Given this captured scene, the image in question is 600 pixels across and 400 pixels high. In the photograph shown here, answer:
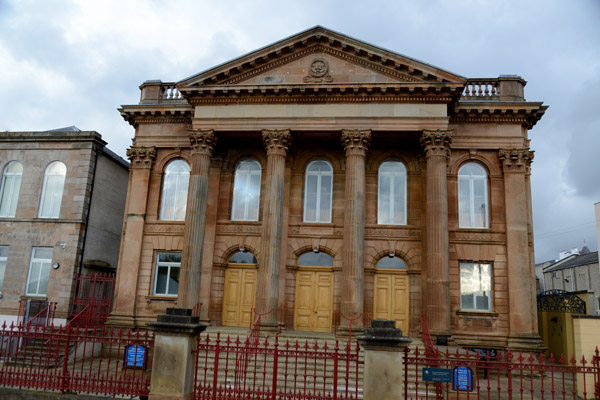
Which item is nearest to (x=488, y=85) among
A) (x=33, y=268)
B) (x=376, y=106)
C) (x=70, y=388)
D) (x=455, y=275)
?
(x=376, y=106)

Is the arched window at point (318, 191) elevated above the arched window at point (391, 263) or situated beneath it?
elevated above

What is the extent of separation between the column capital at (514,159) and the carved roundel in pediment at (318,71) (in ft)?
26.2

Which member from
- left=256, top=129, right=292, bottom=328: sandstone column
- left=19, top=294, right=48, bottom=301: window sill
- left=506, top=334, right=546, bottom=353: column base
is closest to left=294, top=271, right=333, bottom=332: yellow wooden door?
left=256, top=129, right=292, bottom=328: sandstone column

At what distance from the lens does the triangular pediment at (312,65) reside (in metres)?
20.2

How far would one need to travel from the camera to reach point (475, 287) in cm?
2031

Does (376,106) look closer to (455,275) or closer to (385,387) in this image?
(455,275)

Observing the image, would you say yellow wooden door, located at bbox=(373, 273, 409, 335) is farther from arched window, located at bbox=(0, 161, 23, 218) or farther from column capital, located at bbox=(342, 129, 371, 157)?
arched window, located at bbox=(0, 161, 23, 218)

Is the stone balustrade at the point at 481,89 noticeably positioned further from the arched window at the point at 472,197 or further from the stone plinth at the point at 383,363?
the stone plinth at the point at 383,363

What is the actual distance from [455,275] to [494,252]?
6.17ft

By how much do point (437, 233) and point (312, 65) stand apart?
8.69m

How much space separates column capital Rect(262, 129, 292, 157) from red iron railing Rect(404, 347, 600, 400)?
9.59m

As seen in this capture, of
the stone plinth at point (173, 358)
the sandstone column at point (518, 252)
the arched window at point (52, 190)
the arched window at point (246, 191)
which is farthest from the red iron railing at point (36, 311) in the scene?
the sandstone column at point (518, 252)

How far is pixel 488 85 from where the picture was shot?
21.4 m

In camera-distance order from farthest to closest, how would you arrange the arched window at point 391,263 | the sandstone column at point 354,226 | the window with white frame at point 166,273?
the window with white frame at point 166,273 < the arched window at point 391,263 < the sandstone column at point 354,226
